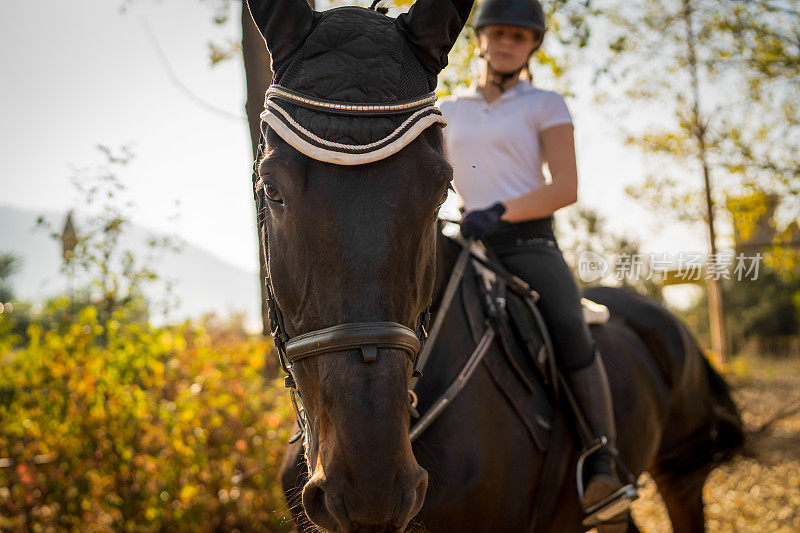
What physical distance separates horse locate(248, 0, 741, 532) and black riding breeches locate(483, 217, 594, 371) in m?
0.78

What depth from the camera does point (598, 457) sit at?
296cm

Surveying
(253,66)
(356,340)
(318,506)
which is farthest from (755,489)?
(356,340)

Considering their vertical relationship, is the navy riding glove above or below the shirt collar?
below

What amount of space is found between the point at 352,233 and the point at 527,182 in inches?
73.2

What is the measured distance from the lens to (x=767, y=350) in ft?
80.3

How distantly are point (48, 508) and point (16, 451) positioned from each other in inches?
21.3

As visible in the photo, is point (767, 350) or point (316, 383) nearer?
point (316, 383)

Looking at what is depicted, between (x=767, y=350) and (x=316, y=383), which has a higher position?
(x=316, y=383)

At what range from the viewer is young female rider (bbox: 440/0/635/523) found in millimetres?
2979

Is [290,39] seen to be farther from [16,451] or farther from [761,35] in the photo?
[761,35]

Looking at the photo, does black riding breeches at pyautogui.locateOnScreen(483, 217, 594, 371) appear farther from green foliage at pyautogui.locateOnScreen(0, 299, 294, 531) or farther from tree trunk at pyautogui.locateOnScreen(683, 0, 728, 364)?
tree trunk at pyautogui.locateOnScreen(683, 0, 728, 364)

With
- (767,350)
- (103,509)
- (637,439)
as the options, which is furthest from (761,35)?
(767,350)

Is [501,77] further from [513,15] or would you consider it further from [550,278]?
[550,278]

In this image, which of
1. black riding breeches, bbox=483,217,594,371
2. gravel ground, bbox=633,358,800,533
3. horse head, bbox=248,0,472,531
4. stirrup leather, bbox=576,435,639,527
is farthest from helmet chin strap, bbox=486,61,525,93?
gravel ground, bbox=633,358,800,533
